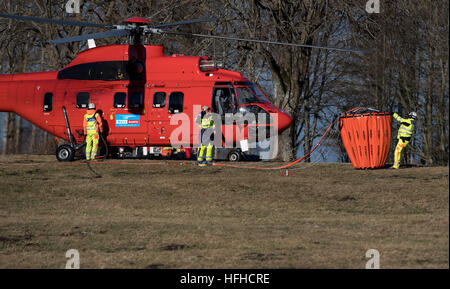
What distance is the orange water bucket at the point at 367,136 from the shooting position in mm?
20391

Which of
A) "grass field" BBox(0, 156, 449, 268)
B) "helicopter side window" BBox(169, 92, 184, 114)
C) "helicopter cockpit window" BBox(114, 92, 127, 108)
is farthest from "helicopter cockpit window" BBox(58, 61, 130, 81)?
"grass field" BBox(0, 156, 449, 268)

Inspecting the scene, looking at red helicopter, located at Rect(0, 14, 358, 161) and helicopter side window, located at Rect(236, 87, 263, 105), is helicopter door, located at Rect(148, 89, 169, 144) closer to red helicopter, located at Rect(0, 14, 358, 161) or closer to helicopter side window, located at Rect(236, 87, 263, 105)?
red helicopter, located at Rect(0, 14, 358, 161)

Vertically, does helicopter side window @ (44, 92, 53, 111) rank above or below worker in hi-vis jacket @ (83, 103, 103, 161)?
above

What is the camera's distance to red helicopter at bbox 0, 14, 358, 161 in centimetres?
2309

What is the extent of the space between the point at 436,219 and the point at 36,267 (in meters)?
8.71

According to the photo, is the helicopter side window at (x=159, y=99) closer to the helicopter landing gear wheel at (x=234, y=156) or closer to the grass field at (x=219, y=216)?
the grass field at (x=219, y=216)

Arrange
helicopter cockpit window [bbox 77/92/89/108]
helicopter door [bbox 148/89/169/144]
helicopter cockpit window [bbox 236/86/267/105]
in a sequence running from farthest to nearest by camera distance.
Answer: helicopter cockpit window [bbox 77/92/89/108], helicopter door [bbox 148/89/169/144], helicopter cockpit window [bbox 236/86/267/105]

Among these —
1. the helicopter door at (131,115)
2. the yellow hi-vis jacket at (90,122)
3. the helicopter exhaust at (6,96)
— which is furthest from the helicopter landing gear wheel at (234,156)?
the helicopter exhaust at (6,96)

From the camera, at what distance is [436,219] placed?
1469cm

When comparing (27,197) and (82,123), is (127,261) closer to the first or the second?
(27,197)

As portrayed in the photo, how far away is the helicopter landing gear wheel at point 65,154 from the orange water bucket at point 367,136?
9766 mm

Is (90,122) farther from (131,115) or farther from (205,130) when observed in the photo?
(205,130)

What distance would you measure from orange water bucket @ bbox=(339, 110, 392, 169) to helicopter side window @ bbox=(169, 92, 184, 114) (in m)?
5.69
